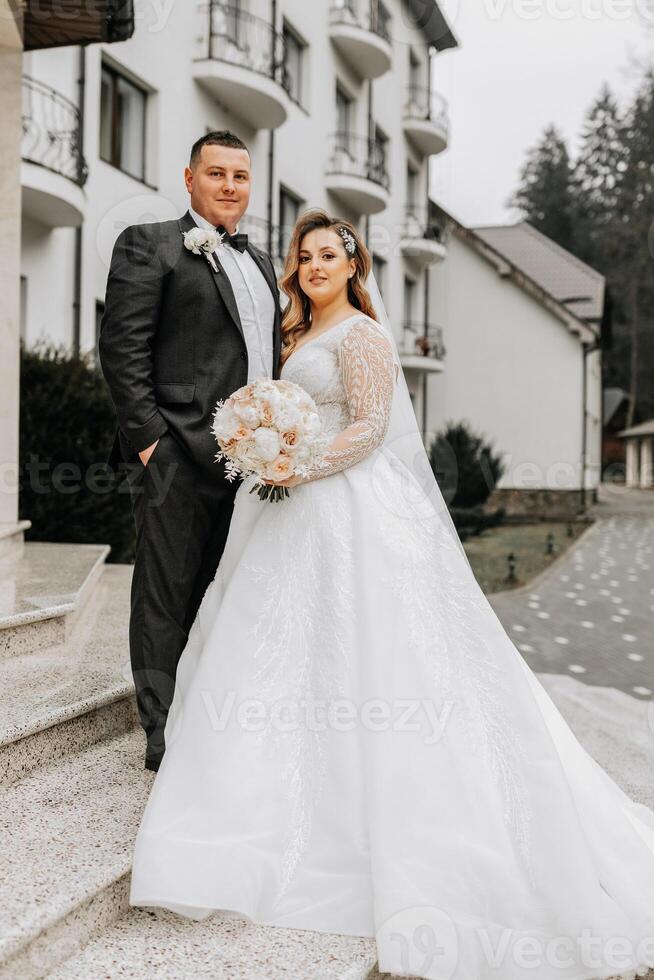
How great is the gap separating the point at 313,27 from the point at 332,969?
17.7m

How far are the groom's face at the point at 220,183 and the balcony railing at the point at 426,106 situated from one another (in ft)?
67.8

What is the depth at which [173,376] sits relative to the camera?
3111 mm

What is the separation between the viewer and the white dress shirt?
3.20 meters

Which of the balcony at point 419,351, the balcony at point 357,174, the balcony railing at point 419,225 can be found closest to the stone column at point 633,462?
the balcony railing at point 419,225

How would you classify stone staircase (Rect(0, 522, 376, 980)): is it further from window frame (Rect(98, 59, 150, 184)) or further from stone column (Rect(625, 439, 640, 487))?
stone column (Rect(625, 439, 640, 487))

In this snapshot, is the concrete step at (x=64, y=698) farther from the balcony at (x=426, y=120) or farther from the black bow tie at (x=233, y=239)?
the balcony at (x=426, y=120)

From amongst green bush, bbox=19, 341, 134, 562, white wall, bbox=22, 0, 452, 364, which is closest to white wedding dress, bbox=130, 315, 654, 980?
green bush, bbox=19, 341, 134, 562

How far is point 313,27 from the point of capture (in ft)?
54.9

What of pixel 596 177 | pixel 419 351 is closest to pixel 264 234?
pixel 419 351

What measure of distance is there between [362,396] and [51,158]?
876 centimetres

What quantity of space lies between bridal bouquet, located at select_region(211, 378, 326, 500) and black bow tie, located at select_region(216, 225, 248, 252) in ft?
2.59

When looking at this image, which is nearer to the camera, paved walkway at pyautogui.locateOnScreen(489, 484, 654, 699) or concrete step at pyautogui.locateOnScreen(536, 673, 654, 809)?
concrete step at pyautogui.locateOnScreen(536, 673, 654, 809)

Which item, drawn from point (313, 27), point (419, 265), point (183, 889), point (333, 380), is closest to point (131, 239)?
point (333, 380)

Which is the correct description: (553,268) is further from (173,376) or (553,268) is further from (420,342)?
(173,376)
